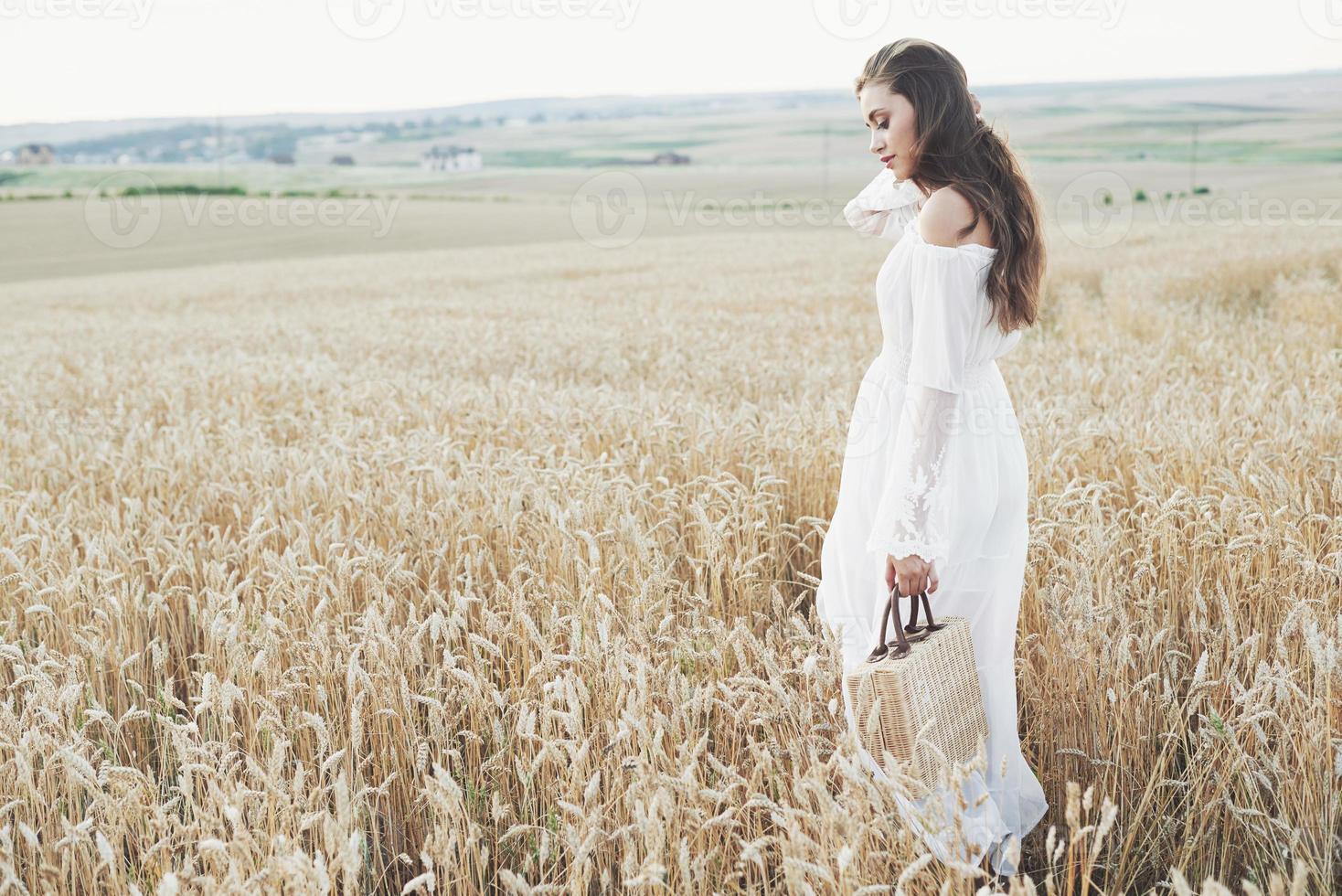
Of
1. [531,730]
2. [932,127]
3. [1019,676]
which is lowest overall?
[1019,676]

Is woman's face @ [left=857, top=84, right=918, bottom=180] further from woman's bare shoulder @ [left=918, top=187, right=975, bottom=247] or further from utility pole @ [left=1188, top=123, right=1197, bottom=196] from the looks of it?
utility pole @ [left=1188, top=123, right=1197, bottom=196]

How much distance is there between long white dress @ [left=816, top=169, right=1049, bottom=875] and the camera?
2.26 m

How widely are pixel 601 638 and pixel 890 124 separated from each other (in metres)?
1.48

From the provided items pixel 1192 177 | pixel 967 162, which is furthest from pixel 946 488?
pixel 1192 177

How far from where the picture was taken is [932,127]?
2293 millimetres

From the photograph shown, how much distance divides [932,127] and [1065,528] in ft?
5.11

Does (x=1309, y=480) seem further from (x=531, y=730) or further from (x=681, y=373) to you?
(x=681, y=373)

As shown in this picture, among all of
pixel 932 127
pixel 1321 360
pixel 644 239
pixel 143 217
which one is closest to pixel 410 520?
pixel 932 127

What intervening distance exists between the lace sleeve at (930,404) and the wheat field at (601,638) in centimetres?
40

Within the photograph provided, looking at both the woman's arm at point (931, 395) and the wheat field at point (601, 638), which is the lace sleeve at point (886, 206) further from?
the wheat field at point (601, 638)

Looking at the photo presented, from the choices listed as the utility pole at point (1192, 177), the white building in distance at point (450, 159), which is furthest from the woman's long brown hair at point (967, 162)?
the white building in distance at point (450, 159)

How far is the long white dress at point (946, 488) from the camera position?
226 centimetres

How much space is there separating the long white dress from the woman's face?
0.17 metres

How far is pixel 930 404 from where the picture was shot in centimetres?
229
